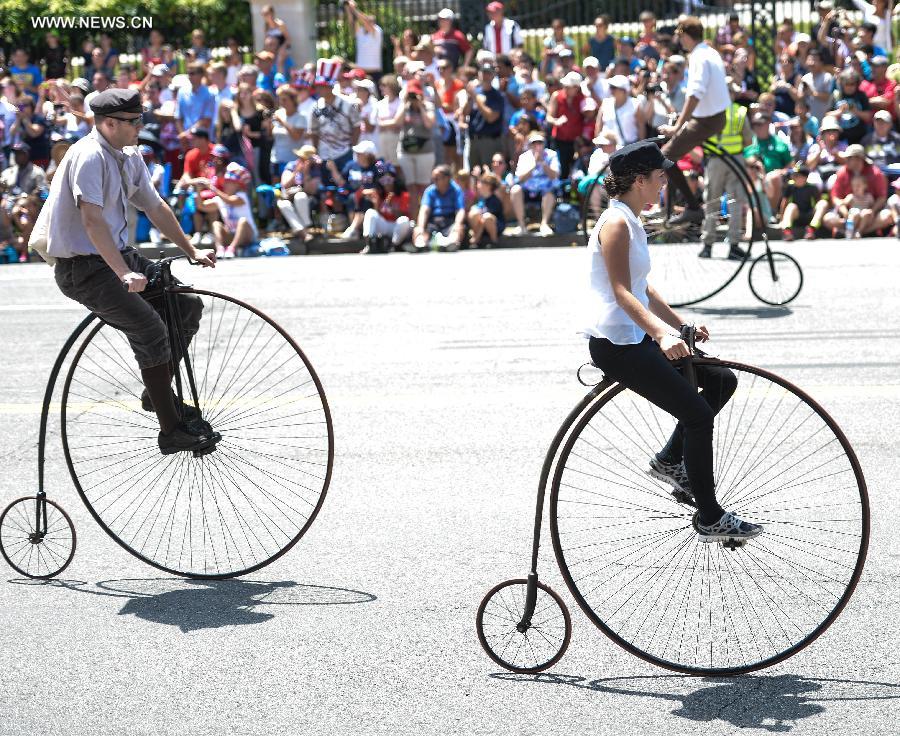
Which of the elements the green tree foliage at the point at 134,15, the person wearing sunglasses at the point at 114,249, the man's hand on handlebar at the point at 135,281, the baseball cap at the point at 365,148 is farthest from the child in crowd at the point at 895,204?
the green tree foliage at the point at 134,15

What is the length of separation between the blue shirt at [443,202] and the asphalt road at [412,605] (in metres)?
6.93

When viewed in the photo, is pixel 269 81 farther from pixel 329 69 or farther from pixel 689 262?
pixel 689 262

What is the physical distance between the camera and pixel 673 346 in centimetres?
501

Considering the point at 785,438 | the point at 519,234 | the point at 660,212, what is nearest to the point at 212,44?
the point at 519,234

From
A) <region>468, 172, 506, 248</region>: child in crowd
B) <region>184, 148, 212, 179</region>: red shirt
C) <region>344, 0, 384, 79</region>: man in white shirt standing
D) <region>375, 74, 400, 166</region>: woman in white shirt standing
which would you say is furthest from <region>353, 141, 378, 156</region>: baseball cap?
<region>344, 0, 384, 79</region>: man in white shirt standing

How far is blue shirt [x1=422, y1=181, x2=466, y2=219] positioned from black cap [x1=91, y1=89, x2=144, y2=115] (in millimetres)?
11783

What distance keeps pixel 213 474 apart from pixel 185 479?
163 mm

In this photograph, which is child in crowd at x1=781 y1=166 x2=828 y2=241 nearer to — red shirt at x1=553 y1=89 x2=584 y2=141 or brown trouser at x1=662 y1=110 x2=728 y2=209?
red shirt at x1=553 y1=89 x2=584 y2=141

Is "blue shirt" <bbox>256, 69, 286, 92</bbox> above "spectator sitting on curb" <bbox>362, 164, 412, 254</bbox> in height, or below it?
above

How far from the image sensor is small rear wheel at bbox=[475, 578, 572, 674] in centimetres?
532

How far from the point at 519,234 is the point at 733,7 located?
8.57 metres

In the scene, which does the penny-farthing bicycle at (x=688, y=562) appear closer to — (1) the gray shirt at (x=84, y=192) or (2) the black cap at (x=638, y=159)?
(2) the black cap at (x=638, y=159)

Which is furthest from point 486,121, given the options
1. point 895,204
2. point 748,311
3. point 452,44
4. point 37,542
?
point 37,542

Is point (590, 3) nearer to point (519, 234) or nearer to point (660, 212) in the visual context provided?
point (519, 234)
